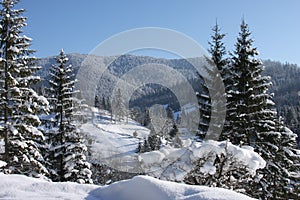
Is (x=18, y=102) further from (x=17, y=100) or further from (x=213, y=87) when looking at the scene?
(x=213, y=87)

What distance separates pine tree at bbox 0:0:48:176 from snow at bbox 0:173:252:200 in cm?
933

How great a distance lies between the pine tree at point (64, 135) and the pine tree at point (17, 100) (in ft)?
11.8

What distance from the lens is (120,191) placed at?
4055 millimetres

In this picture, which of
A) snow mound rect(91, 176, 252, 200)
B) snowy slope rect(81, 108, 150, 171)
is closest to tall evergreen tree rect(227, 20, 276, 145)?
snow mound rect(91, 176, 252, 200)

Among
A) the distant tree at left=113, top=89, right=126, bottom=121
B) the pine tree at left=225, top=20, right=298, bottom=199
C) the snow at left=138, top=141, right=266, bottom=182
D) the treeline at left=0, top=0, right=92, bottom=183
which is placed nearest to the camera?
the snow at left=138, top=141, right=266, bottom=182

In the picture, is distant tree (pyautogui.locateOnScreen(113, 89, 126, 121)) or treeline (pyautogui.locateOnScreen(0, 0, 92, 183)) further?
distant tree (pyautogui.locateOnScreen(113, 89, 126, 121))

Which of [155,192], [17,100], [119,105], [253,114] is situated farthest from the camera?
[119,105]

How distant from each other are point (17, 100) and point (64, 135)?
526 centimetres

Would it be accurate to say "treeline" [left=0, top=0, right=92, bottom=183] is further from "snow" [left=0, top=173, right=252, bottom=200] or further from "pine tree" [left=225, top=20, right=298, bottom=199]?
"pine tree" [left=225, top=20, right=298, bottom=199]

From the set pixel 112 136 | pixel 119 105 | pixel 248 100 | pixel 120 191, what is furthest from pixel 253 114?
pixel 119 105

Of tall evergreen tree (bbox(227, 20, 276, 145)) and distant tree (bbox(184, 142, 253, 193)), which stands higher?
tall evergreen tree (bbox(227, 20, 276, 145))

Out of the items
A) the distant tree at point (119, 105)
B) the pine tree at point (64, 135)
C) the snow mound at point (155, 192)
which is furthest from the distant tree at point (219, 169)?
the distant tree at point (119, 105)

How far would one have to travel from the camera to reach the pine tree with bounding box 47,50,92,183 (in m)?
18.0

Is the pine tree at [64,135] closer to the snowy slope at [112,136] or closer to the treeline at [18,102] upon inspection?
the treeline at [18,102]
